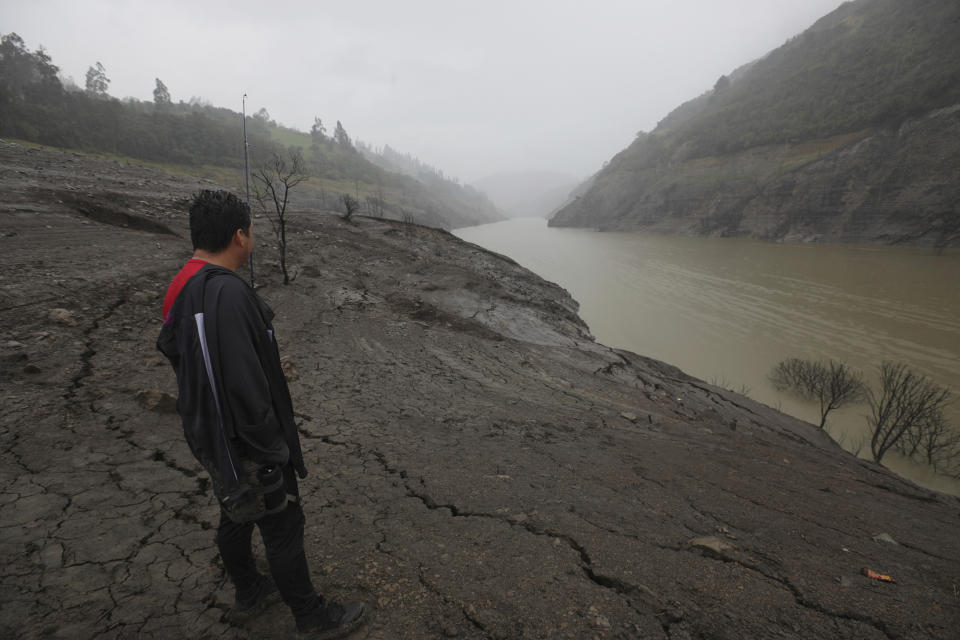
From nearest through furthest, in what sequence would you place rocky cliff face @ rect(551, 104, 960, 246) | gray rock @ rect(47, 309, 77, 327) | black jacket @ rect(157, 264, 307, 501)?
black jacket @ rect(157, 264, 307, 501), gray rock @ rect(47, 309, 77, 327), rocky cliff face @ rect(551, 104, 960, 246)

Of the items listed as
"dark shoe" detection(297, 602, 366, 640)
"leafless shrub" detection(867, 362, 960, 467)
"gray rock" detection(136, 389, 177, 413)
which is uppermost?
"dark shoe" detection(297, 602, 366, 640)

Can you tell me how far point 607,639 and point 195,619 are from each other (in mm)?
2140

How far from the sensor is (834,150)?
43.5 meters

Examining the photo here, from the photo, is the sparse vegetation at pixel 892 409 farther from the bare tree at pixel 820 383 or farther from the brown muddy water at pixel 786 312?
the brown muddy water at pixel 786 312

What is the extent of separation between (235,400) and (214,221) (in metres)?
0.82

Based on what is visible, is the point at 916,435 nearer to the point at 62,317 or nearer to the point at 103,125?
the point at 62,317

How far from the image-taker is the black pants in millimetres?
1656

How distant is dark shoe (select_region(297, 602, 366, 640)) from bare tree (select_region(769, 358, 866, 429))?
12.5 metres

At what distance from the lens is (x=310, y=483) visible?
10.6 feet

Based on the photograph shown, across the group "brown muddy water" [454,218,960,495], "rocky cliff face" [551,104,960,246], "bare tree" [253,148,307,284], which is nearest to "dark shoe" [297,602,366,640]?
"bare tree" [253,148,307,284]

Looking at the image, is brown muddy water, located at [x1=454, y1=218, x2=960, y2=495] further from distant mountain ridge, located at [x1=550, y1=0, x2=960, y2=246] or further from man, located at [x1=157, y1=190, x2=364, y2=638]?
man, located at [x1=157, y1=190, x2=364, y2=638]

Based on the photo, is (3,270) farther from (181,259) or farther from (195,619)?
(195,619)

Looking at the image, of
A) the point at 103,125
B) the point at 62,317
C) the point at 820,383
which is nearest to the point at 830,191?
the point at 820,383

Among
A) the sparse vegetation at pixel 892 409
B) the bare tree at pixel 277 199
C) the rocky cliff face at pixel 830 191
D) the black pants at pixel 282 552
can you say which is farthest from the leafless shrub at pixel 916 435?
the rocky cliff face at pixel 830 191
